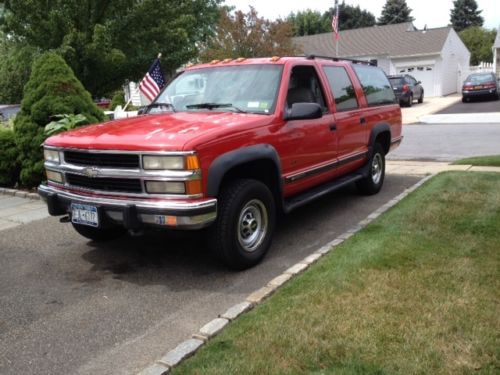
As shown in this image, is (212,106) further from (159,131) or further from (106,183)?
(106,183)

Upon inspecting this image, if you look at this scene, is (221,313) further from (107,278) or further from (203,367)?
(107,278)

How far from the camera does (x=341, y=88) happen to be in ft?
21.7

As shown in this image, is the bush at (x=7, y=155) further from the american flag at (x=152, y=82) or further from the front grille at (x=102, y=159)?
the front grille at (x=102, y=159)

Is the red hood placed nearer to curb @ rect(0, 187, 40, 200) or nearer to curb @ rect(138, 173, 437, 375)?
curb @ rect(138, 173, 437, 375)

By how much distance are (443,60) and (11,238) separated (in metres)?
33.3

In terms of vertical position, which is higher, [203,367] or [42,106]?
[42,106]

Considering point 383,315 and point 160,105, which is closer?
point 383,315

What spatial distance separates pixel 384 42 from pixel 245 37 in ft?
45.8

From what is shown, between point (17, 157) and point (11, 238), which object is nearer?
point (11, 238)

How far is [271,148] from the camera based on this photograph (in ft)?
16.4

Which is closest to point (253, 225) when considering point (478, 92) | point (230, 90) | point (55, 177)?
point (230, 90)

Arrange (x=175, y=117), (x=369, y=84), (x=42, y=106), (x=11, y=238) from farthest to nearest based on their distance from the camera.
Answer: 1. (x=42, y=106)
2. (x=369, y=84)
3. (x=11, y=238)
4. (x=175, y=117)

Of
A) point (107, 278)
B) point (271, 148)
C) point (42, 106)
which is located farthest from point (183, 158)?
point (42, 106)

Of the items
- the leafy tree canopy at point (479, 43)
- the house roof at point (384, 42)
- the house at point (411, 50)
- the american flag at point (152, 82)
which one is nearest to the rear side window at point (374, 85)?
the american flag at point (152, 82)
